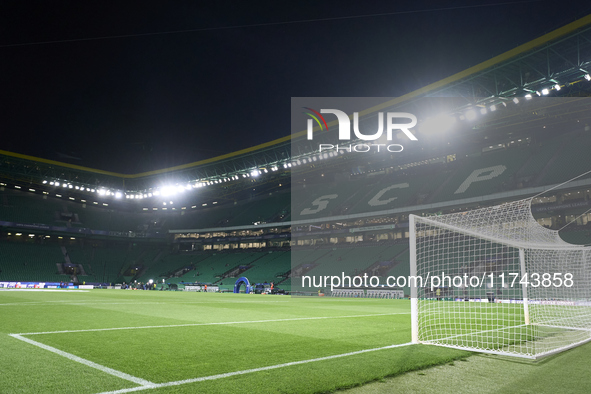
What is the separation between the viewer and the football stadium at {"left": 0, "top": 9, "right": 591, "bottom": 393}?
16.2ft

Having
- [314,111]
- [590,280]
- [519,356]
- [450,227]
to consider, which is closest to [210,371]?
[519,356]

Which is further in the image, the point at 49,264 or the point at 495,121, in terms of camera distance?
the point at 49,264

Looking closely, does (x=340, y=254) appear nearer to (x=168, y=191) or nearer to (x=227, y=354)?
(x=168, y=191)

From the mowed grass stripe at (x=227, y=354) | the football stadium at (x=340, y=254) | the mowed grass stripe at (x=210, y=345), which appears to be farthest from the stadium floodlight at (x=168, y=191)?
the mowed grass stripe at (x=210, y=345)

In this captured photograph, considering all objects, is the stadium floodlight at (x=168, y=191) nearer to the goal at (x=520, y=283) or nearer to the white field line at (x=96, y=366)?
the goal at (x=520, y=283)

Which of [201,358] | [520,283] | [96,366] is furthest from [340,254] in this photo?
[96,366]

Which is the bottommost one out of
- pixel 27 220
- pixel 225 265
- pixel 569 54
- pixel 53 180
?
pixel 225 265

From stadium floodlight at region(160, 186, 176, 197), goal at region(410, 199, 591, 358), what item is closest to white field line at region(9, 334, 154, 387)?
goal at region(410, 199, 591, 358)

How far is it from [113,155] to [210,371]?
48862 millimetres

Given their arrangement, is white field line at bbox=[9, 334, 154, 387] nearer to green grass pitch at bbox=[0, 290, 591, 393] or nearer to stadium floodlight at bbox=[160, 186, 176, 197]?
green grass pitch at bbox=[0, 290, 591, 393]

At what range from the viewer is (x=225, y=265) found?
5203 cm

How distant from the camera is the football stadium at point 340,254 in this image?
195 inches

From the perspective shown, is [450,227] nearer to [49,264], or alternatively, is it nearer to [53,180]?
[53,180]

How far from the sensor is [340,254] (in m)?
46.5
